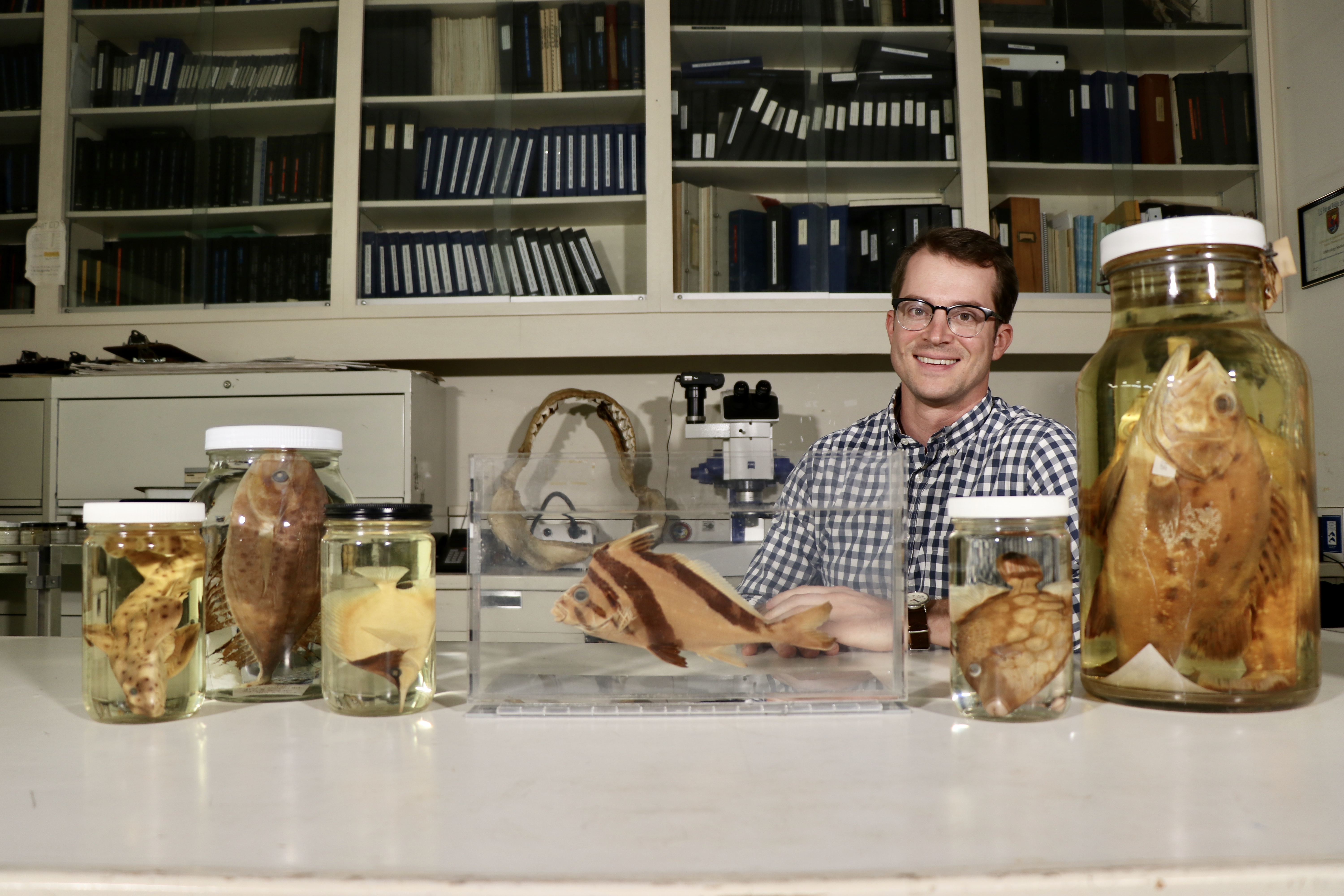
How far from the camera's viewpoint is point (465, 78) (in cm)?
272

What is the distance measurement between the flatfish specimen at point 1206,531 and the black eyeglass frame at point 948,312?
42.4 inches

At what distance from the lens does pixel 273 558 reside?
607 mm

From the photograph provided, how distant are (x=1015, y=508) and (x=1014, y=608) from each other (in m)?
0.06

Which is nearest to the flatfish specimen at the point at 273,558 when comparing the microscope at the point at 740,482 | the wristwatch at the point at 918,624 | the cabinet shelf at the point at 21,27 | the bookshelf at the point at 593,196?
the microscope at the point at 740,482

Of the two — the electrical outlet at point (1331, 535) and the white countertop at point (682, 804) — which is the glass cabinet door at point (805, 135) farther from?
→ the white countertop at point (682, 804)

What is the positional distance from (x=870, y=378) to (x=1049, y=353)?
0.52 metres

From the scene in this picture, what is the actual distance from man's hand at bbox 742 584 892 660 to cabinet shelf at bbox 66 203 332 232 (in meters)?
2.52

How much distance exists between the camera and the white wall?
96.3 inches

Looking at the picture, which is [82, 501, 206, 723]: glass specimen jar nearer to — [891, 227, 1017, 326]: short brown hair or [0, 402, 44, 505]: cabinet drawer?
[891, 227, 1017, 326]: short brown hair

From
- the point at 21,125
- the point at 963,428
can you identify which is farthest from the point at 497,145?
the point at 963,428

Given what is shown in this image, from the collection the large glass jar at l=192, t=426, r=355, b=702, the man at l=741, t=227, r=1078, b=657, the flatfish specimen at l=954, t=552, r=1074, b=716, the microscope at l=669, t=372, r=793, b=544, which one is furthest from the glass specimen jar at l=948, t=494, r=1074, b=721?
the man at l=741, t=227, r=1078, b=657

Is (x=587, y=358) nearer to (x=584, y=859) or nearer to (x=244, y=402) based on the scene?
(x=244, y=402)

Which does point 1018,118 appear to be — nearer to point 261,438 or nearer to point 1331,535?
point 1331,535

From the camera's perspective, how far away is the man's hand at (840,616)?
556 mm
